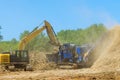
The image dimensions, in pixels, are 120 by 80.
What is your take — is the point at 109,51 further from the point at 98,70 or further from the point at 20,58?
the point at 20,58

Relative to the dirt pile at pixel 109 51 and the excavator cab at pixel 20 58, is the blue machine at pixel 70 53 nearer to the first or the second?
the dirt pile at pixel 109 51

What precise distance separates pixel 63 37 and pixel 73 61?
87.6 meters

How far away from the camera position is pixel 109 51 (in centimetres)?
3341

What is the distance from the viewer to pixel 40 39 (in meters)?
95.4

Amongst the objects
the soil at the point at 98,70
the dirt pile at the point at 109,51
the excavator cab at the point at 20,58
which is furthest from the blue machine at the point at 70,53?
the excavator cab at the point at 20,58

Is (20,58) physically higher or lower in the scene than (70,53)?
lower

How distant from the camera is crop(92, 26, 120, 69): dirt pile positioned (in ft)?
95.3

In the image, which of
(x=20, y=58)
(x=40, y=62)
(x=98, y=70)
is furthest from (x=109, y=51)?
(x=40, y=62)

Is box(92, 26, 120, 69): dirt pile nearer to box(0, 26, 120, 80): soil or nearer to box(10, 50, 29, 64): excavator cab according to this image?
box(0, 26, 120, 80): soil

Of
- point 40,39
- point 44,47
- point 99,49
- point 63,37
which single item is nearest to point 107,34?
point 99,49

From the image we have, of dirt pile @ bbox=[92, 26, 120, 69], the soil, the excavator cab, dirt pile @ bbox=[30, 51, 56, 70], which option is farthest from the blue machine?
the excavator cab

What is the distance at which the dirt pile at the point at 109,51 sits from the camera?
29.0 m

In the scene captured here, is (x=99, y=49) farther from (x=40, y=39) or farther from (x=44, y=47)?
(x=40, y=39)

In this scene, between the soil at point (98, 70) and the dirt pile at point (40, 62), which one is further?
the dirt pile at point (40, 62)
